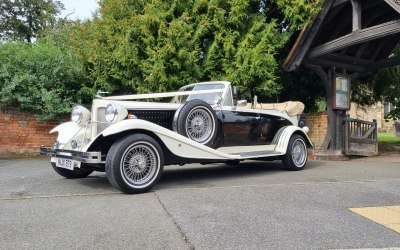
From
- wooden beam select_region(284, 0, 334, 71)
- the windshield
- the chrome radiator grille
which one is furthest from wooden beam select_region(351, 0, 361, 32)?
the chrome radiator grille

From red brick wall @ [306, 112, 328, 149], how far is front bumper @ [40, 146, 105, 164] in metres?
7.85

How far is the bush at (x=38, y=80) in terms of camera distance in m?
10.9

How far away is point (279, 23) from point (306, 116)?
309 cm

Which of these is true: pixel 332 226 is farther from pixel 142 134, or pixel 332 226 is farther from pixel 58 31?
pixel 58 31

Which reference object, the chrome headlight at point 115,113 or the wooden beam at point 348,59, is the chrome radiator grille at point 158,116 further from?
the wooden beam at point 348,59

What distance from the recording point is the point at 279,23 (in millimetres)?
12305

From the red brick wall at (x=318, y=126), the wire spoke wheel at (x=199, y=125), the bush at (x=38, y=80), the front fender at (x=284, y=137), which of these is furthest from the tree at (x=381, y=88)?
the bush at (x=38, y=80)

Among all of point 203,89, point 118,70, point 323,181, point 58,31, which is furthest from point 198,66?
point 58,31

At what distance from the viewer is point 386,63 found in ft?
38.5

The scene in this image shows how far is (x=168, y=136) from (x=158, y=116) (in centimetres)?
69

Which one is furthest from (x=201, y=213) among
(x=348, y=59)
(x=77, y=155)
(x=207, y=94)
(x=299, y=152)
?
(x=348, y=59)

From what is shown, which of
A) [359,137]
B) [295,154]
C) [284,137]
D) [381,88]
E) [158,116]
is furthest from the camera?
[381,88]

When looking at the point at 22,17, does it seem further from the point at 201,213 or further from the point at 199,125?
the point at 201,213

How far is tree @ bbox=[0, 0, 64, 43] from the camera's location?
33844 mm
